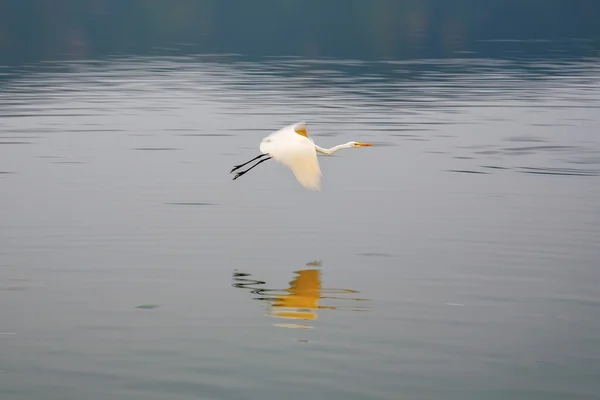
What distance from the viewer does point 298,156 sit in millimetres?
11438

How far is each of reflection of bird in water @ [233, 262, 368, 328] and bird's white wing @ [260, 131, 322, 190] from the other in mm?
1036

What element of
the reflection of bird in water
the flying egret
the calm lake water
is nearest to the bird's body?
the flying egret

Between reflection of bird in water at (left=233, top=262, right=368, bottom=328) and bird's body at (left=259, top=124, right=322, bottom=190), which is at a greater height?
bird's body at (left=259, top=124, right=322, bottom=190)

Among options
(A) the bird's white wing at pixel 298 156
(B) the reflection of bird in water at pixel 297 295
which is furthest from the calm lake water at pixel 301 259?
(A) the bird's white wing at pixel 298 156

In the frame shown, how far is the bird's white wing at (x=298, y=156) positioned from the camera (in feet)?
37.1

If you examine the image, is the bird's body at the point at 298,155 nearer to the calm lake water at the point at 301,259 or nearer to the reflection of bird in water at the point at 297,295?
the calm lake water at the point at 301,259

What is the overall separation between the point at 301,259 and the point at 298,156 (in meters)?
1.04

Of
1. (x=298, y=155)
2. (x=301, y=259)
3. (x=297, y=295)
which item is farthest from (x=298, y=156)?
(x=297, y=295)

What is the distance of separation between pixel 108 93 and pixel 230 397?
2267 centimetres

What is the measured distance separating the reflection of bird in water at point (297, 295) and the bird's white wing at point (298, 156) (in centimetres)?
104

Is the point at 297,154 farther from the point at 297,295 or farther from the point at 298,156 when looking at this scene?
the point at 297,295

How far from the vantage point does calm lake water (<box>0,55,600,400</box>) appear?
8.02 metres

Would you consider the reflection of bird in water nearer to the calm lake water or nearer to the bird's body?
the calm lake water

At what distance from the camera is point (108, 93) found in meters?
29.3
